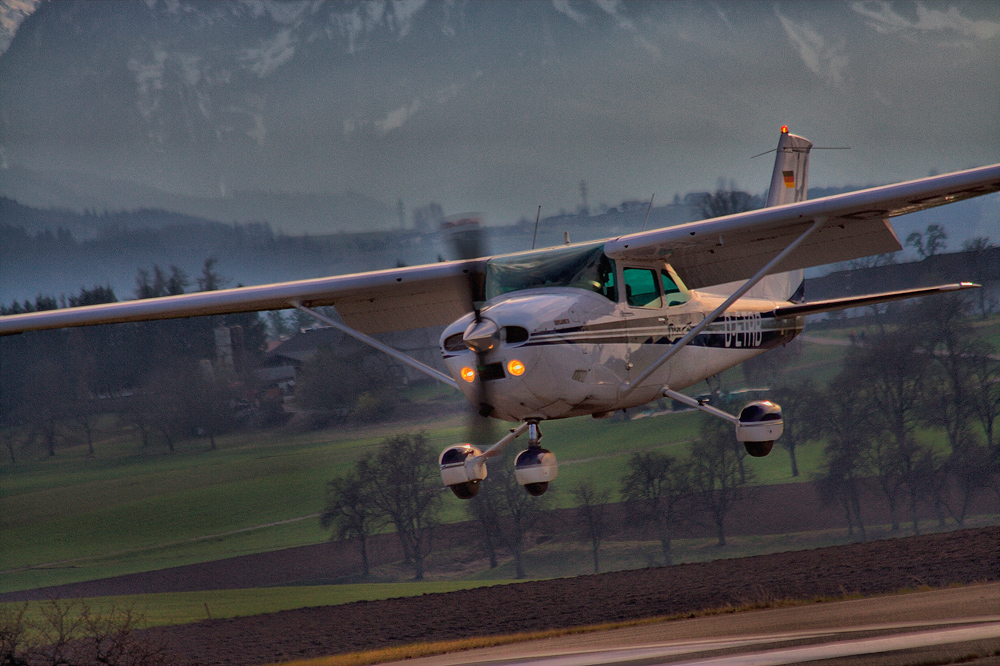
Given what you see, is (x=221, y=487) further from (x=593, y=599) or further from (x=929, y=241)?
(x=929, y=241)

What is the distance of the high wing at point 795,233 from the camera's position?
11.2 metres

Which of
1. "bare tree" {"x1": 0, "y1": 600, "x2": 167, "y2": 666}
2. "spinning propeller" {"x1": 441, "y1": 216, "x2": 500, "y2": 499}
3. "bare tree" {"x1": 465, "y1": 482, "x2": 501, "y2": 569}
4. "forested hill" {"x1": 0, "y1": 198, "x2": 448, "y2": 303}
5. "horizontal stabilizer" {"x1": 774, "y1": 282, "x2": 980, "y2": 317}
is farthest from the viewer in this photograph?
"forested hill" {"x1": 0, "y1": 198, "x2": 448, "y2": 303}

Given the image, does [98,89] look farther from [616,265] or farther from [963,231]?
[616,265]

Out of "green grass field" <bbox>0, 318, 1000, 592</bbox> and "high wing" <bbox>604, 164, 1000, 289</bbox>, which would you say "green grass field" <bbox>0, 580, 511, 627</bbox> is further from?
"high wing" <bbox>604, 164, 1000, 289</bbox>

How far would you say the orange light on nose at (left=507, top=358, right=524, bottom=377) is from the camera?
1062cm

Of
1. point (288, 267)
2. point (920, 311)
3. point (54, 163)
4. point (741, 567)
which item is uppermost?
point (54, 163)

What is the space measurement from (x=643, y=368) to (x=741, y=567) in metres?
Result: 22.2

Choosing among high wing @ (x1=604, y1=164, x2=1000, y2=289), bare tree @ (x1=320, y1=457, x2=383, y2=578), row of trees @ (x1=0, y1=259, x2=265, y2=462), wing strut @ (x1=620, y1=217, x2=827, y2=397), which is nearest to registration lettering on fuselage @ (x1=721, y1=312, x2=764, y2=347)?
high wing @ (x1=604, y1=164, x2=1000, y2=289)

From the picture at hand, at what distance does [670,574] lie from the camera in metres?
31.9

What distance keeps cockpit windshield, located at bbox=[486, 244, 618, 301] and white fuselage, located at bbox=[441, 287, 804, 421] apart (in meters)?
0.15

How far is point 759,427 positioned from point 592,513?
36.1 meters

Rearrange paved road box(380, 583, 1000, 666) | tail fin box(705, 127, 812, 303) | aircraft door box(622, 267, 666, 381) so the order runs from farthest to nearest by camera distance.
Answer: tail fin box(705, 127, 812, 303)
aircraft door box(622, 267, 666, 381)
paved road box(380, 583, 1000, 666)

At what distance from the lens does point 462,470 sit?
11.9 m

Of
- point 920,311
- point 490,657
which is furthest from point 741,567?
point 920,311
